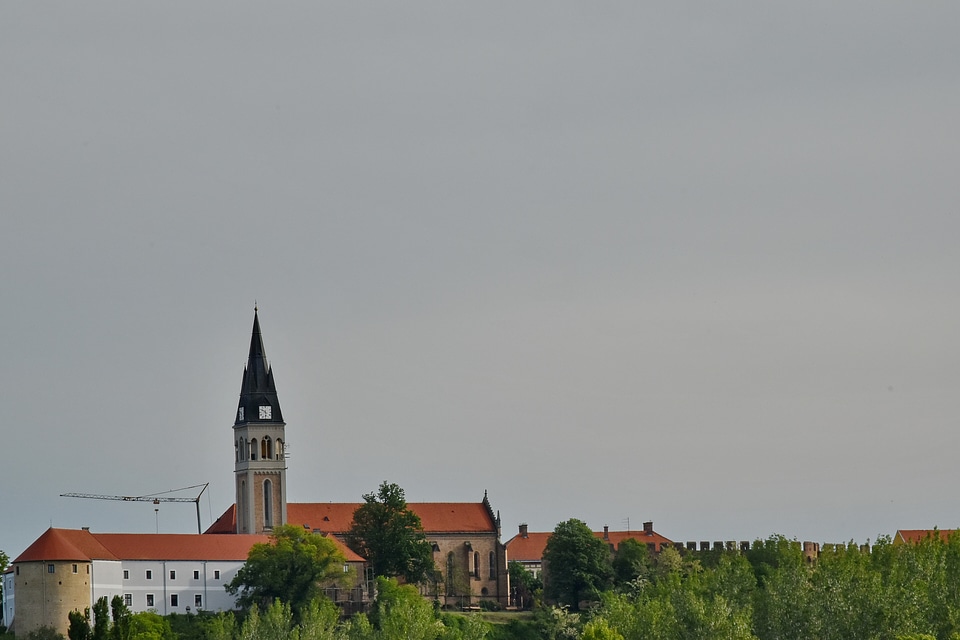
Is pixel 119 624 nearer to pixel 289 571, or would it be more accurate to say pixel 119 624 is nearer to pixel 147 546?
pixel 289 571

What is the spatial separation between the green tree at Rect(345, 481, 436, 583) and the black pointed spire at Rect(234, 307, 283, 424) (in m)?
10.6

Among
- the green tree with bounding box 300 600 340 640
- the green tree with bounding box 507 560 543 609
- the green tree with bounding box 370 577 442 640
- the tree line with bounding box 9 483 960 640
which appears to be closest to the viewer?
the tree line with bounding box 9 483 960 640

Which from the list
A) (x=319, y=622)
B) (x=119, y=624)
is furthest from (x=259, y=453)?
(x=119, y=624)

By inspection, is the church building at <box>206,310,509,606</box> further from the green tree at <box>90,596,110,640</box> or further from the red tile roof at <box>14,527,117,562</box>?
the green tree at <box>90,596,110,640</box>

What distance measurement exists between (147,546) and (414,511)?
92.4 feet

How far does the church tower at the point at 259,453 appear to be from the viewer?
534 feet

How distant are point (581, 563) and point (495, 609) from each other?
865cm

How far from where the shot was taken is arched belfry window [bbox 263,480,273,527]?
533 ft

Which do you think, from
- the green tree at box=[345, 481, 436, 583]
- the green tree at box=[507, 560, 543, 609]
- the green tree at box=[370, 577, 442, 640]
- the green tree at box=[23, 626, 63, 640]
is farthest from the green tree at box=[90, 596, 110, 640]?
the green tree at box=[507, 560, 543, 609]

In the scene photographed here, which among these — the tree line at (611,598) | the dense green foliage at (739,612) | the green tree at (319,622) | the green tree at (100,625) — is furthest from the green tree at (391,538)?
the green tree at (100,625)

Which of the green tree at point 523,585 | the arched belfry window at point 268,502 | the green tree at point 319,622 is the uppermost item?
the arched belfry window at point 268,502

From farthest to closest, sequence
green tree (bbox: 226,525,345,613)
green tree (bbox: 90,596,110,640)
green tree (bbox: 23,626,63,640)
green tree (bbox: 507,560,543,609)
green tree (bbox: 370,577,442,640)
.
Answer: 1. green tree (bbox: 507,560,543,609)
2. green tree (bbox: 226,525,345,613)
3. green tree (bbox: 23,626,63,640)
4. green tree (bbox: 370,577,442,640)
5. green tree (bbox: 90,596,110,640)

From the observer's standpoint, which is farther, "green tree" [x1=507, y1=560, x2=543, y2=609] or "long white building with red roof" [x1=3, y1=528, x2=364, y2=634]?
"green tree" [x1=507, y1=560, x2=543, y2=609]

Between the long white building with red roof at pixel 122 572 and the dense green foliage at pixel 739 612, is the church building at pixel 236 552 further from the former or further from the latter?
the dense green foliage at pixel 739 612
